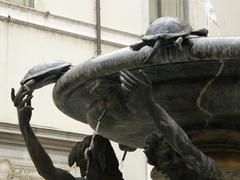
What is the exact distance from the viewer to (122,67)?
2.83m

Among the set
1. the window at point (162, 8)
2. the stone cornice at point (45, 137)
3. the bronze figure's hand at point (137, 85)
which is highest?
the window at point (162, 8)

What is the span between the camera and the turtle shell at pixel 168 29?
108 inches

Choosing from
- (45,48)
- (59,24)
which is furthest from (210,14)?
(45,48)

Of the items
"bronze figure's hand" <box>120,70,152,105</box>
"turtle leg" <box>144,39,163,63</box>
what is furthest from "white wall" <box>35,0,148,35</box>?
"bronze figure's hand" <box>120,70,152,105</box>

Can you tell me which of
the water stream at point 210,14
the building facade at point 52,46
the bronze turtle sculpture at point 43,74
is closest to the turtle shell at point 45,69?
the bronze turtle sculpture at point 43,74

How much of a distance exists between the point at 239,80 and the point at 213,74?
4.6 inches

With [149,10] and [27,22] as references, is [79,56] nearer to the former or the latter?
[27,22]

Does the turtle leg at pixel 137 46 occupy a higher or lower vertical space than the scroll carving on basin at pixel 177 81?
higher

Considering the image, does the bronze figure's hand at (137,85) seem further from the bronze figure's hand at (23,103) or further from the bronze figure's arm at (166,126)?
the bronze figure's hand at (23,103)

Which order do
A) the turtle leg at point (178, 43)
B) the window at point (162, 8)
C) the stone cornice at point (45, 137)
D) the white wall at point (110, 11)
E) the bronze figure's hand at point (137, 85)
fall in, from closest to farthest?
1. the bronze figure's hand at point (137, 85)
2. the turtle leg at point (178, 43)
3. the stone cornice at point (45, 137)
4. the white wall at point (110, 11)
5. the window at point (162, 8)

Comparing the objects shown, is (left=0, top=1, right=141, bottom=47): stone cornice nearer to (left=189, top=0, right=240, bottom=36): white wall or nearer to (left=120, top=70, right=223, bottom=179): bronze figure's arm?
(left=189, top=0, right=240, bottom=36): white wall

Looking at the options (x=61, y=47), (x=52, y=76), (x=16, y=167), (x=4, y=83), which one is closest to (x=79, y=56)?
(x=61, y=47)

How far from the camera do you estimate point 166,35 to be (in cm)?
274

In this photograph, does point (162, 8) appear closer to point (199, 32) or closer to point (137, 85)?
point (199, 32)
